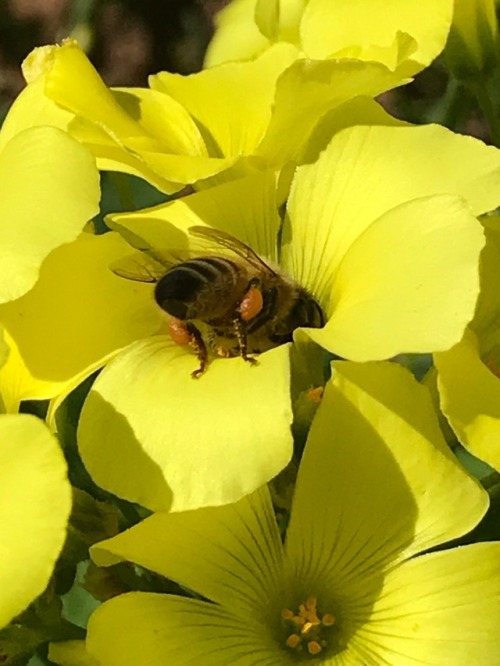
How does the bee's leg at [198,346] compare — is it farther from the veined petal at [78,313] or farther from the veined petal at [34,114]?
the veined petal at [34,114]

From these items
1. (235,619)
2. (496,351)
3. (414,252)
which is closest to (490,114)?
(496,351)

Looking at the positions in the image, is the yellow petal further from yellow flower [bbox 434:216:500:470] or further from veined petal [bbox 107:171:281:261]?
yellow flower [bbox 434:216:500:470]

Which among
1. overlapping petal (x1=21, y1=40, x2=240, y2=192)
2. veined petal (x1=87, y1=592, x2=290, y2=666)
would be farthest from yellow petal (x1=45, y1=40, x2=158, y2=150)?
veined petal (x1=87, y1=592, x2=290, y2=666)

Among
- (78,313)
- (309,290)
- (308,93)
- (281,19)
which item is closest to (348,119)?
(308,93)

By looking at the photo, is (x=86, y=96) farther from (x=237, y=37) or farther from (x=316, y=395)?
(x=237, y=37)

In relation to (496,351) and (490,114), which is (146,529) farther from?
(490,114)
